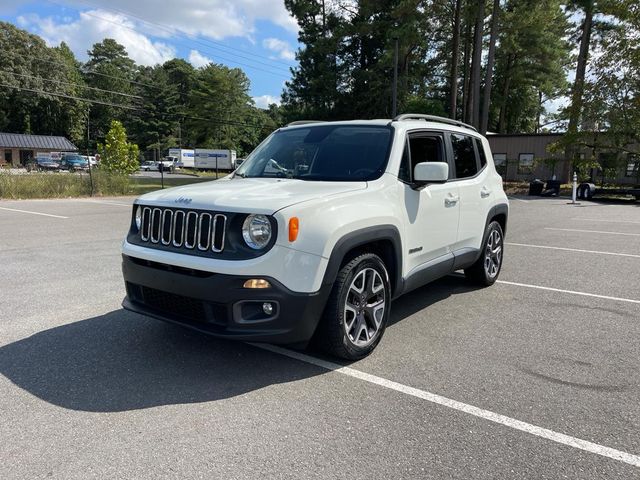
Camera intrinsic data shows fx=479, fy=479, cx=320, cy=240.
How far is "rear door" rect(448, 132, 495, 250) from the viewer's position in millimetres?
5035

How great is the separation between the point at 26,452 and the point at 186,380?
1.03 meters

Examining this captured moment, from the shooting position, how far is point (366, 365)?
365 cm

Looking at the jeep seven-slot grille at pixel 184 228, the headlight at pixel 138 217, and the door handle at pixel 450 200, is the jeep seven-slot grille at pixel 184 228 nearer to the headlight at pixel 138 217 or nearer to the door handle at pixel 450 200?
the headlight at pixel 138 217

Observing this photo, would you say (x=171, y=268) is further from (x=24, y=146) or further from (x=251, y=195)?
(x=24, y=146)

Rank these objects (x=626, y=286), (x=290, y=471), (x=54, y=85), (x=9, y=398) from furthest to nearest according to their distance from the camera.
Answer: (x=54, y=85) < (x=626, y=286) < (x=9, y=398) < (x=290, y=471)

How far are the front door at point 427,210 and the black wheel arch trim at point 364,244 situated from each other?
15 centimetres

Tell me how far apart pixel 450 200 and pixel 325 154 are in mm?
1344

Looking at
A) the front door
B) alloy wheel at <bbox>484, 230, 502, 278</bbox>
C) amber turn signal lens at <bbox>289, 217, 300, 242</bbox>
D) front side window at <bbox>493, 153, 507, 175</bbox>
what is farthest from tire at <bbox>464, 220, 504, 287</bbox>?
front side window at <bbox>493, 153, 507, 175</bbox>

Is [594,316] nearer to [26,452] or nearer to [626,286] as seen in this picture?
[626,286]

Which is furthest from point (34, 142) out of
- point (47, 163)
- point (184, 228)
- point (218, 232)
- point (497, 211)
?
point (218, 232)

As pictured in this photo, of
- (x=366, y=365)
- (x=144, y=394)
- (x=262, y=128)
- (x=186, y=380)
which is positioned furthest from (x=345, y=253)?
(x=262, y=128)

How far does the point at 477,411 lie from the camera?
2.98 metres

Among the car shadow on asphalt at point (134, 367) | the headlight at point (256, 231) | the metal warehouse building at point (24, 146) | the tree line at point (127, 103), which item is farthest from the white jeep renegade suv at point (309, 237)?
the metal warehouse building at point (24, 146)

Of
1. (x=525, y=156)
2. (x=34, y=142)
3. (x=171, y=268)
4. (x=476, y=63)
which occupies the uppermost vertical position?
(x=476, y=63)
